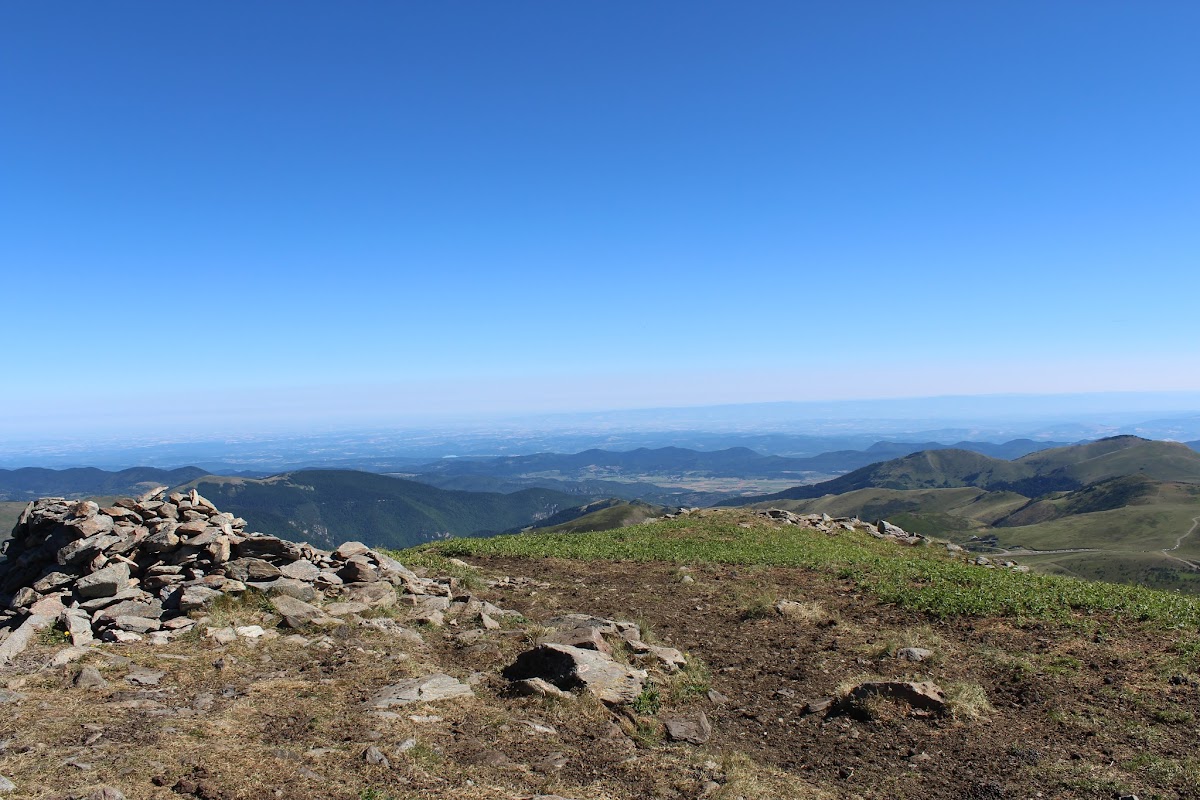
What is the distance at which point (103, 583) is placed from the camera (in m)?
15.8

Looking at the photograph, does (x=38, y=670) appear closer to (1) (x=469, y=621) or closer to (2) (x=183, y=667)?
(2) (x=183, y=667)

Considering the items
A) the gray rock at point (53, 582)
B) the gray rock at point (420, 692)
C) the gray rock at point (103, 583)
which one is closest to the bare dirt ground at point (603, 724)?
the gray rock at point (420, 692)

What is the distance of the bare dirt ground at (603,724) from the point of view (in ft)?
28.9

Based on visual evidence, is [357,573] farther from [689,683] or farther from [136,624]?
[689,683]

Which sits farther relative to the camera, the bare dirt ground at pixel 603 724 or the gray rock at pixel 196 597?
the gray rock at pixel 196 597

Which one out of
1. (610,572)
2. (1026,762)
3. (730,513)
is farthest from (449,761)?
(730,513)

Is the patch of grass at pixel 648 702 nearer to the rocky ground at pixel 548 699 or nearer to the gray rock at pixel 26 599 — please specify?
the rocky ground at pixel 548 699

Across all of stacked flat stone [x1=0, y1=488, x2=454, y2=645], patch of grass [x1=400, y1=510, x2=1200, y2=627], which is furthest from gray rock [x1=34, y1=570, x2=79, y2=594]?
patch of grass [x1=400, y1=510, x2=1200, y2=627]

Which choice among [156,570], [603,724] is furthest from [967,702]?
[156,570]

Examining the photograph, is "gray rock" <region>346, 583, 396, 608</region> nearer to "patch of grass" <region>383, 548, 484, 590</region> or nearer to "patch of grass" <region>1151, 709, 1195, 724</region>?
"patch of grass" <region>383, 548, 484, 590</region>

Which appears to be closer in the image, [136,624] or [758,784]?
[758,784]

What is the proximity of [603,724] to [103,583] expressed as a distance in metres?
13.1

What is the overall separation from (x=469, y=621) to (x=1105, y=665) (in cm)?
1457

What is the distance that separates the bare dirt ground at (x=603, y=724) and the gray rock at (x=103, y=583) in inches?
96.8
